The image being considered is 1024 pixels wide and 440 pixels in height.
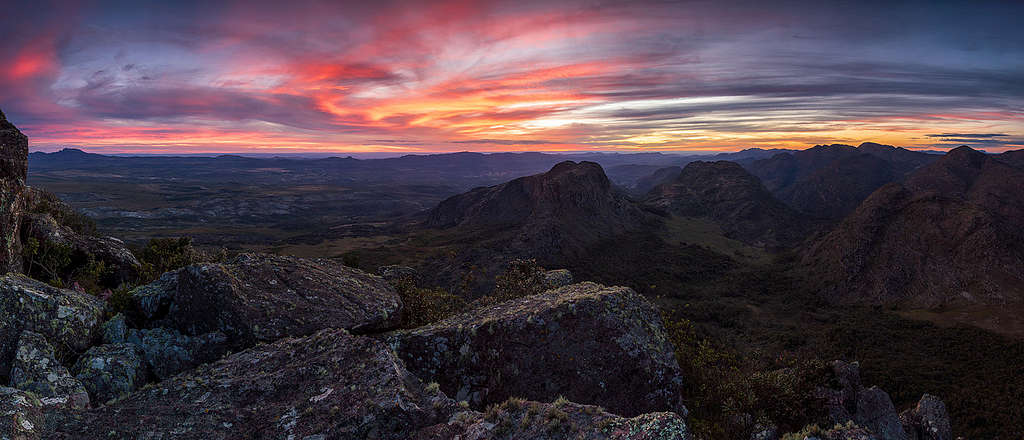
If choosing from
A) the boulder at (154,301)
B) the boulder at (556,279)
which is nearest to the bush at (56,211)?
the boulder at (154,301)

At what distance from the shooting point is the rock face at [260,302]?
1218cm

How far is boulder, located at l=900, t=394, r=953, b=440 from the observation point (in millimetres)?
24500

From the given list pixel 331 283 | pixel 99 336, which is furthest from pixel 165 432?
pixel 331 283

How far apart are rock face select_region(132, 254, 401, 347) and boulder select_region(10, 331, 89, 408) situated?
2.91 metres

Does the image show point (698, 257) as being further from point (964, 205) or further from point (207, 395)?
point (207, 395)

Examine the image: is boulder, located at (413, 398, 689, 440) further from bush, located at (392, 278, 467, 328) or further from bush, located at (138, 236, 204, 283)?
bush, located at (138, 236, 204, 283)

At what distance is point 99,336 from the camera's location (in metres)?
11.5

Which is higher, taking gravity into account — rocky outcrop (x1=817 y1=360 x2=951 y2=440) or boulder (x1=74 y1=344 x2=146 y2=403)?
boulder (x1=74 y1=344 x2=146 y2=403)

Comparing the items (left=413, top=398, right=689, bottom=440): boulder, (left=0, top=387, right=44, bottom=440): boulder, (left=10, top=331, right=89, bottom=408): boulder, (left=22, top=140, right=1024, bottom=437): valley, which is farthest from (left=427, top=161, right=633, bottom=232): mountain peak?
(left=0, top=387, right=44, bottom=440): boulder

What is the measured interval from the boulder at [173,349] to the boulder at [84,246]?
9.88 meters

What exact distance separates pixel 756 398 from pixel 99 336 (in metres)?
20.4

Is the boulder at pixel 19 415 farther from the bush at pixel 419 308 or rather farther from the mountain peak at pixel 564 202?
the mountain peak at pixel 564 202

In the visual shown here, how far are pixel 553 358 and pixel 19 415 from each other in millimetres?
11179

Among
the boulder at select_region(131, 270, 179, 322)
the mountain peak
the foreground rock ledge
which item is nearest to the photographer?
the foreground rock ledge
